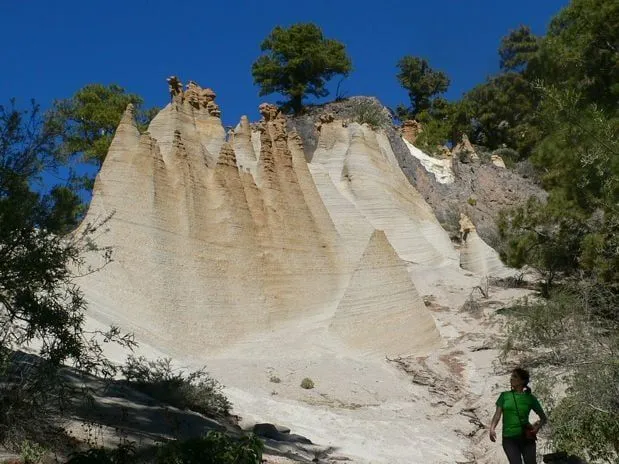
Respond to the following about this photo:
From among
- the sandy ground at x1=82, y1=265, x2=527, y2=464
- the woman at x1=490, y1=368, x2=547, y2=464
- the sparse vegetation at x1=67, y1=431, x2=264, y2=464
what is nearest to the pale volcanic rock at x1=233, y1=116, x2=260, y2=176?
the sandy ground at x1=82, y1=265, x2=527, y2=464

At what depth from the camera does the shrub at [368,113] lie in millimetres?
37688

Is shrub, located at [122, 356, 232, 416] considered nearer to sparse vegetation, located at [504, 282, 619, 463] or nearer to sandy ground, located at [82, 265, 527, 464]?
sandy ground, located at [82, 265, 527, 464]

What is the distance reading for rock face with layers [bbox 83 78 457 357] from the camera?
16688 mm

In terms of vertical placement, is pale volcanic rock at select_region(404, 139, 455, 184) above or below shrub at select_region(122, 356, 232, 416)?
above

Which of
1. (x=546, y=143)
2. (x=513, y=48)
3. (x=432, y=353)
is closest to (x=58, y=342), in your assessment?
(x=432, y=353)

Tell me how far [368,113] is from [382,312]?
2353 cm

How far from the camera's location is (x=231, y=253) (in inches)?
747

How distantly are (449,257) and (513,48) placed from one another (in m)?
30.0

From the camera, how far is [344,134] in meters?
32.2

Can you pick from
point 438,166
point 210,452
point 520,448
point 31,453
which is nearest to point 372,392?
point 520,448

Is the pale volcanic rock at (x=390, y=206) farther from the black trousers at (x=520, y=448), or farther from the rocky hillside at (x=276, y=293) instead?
the black trousers at (x=520, y=448)

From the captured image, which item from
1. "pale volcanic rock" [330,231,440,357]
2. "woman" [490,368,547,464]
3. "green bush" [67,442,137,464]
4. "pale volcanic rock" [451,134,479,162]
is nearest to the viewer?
"green bush" [67,442,137,464]

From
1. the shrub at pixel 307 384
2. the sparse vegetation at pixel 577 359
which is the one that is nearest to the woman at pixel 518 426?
the sparse vegetation at pixel 577 359

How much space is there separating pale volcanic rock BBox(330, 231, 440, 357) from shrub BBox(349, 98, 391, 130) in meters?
16.1
